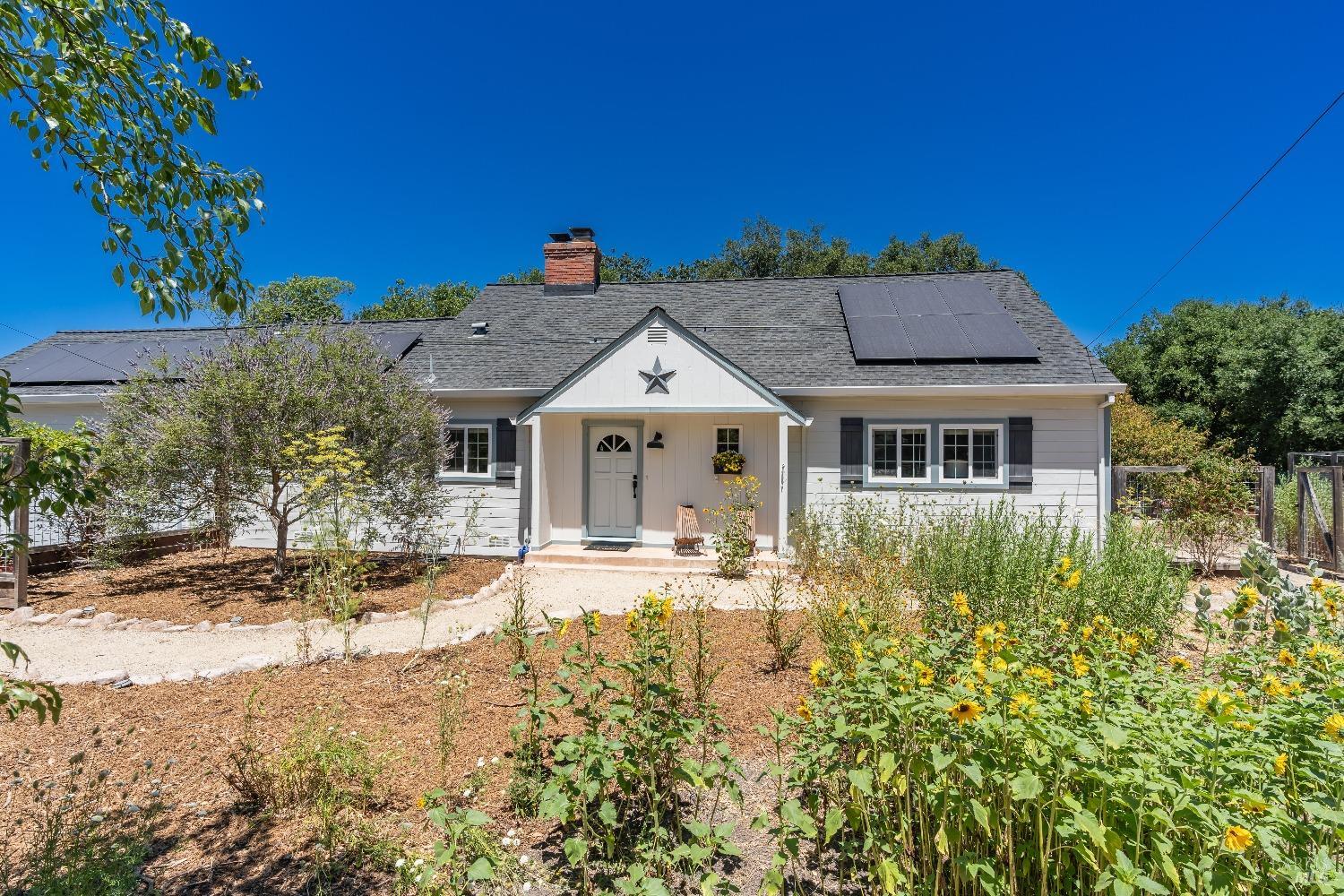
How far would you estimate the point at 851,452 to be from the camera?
9.85 m

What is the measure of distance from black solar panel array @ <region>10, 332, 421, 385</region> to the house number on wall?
17.2 feet

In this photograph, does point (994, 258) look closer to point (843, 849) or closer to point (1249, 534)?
point (1249, 534)

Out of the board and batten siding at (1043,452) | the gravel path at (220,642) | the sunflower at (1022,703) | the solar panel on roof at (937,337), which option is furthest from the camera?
the solar panel on roof at (937,337)

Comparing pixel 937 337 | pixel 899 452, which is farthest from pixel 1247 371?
pixel 899 452

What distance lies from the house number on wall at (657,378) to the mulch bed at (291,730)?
4.85m

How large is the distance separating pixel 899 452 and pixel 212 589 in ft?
32.6

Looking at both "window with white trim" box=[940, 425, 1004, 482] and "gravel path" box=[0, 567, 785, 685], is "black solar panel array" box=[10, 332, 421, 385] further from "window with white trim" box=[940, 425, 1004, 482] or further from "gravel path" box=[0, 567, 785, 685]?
"window with white trim" box=[940, 425, 1004, 482]

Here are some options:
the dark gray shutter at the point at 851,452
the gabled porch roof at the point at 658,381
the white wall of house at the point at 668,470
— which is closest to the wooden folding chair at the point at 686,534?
the white wall of house at the point at 668,470

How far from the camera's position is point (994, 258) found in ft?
108

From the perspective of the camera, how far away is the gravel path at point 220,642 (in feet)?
16.3

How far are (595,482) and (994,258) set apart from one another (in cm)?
3104

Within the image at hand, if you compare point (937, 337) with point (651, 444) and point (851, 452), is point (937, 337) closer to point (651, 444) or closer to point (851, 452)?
point (851, 452)

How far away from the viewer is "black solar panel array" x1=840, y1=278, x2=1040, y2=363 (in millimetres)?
10008

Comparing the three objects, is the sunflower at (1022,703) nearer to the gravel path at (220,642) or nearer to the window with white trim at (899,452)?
the gravel path at (220,642)
